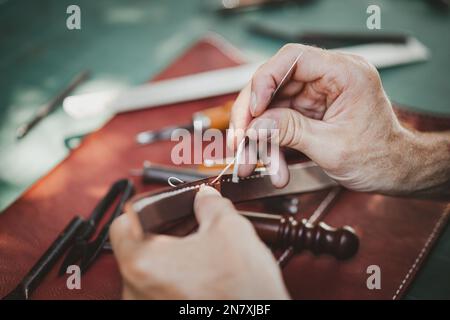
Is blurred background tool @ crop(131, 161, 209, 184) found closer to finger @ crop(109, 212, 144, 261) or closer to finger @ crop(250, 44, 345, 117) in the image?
finger @ crop(250, 44, 345, 117)

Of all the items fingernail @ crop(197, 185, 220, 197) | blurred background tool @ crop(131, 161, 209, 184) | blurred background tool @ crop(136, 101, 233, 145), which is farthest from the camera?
blurred background tool @ crop(136, 101, 233, 145)

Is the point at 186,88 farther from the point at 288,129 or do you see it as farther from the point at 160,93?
the point at 288,129

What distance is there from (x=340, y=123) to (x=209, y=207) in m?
0.37

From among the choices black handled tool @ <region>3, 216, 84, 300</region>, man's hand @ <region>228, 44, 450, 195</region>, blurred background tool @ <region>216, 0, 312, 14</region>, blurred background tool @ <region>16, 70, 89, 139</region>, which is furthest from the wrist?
blurred background tool @ <region>216, 0, 312, 14</region>

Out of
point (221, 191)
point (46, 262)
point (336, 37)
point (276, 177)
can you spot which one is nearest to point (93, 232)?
point (46, 262)

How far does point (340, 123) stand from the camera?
88 centimetres

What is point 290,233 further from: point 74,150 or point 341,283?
point 74,150

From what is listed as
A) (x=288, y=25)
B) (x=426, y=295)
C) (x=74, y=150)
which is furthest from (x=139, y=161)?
(x=288, y=25)

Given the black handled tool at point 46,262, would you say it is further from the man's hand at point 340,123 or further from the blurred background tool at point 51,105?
the blurred background tool at point 51,105

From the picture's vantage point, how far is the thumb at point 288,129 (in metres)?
0.86

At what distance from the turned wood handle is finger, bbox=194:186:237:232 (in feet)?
0.67

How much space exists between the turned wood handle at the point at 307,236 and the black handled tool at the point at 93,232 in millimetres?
332

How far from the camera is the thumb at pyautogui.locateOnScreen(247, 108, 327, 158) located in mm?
864
